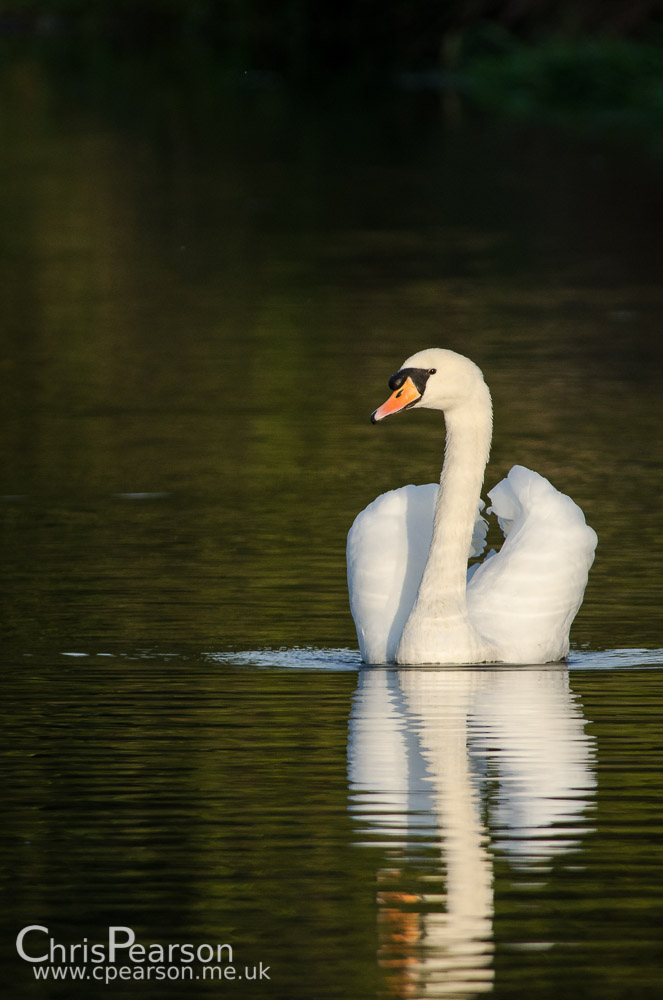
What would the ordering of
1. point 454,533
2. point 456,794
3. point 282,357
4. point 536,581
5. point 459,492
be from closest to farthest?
1. point 456,794
2. point 536,581
3. point 454,533
4. point 459,492
5. point 282,357

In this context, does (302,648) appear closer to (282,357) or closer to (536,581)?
(536,581)

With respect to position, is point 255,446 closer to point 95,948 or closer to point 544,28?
point 95,948

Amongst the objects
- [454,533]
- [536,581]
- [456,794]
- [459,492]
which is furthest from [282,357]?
[456,794]

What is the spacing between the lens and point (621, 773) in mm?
7242

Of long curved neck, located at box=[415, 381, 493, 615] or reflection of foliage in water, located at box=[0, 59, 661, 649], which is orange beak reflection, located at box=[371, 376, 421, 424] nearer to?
long curved neck, located at box=[415, 381, 493, 615]

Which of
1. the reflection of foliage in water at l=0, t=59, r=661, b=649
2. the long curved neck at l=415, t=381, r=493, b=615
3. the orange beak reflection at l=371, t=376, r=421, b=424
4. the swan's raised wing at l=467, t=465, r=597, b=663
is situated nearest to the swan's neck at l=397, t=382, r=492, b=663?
the long curved neck at l=415, t=381, r=493, b=615

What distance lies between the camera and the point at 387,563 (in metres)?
9.15

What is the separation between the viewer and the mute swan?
884 cm

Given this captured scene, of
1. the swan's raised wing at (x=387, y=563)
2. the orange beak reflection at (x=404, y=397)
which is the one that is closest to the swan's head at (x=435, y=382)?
the orange beak reflection at (x=404, y=397)

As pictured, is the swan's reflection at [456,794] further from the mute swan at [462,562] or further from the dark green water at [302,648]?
the mute swan at [462,562]

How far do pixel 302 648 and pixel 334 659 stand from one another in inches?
5.3

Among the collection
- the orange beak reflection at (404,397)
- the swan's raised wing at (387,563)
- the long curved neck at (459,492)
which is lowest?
the swan's raised wing at (387,563)

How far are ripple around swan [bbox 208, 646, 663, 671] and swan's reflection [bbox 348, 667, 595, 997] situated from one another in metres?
0.12

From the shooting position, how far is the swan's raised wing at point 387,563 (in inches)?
355
